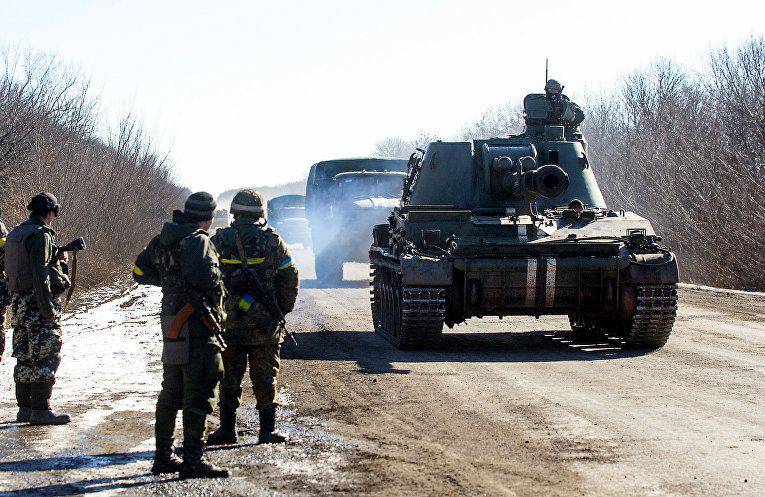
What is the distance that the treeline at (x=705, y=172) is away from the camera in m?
25.4

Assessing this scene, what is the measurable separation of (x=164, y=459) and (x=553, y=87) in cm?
1063

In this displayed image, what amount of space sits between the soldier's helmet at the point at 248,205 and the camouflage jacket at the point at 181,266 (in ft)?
2.71

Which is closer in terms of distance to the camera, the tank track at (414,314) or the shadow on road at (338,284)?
the tank track at (414,314)

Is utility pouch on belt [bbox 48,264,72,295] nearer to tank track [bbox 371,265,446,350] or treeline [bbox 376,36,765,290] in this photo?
tank track [bbox 371,265,446,350]

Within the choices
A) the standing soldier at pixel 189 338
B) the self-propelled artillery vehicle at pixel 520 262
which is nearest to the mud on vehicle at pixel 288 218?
the self-propelled artillery vehicle at pixel 520 262

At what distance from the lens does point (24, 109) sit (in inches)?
912

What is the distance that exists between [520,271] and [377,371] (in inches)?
90.6

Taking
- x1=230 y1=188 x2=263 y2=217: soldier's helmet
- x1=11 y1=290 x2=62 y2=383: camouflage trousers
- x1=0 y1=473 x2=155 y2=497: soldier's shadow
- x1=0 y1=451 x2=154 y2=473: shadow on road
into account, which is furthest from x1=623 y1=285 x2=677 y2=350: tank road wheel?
x1=0 y1=473 x2=155 y2=497: soldier's shadow

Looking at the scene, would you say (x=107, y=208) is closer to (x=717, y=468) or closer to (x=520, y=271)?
(x=520, y=271)

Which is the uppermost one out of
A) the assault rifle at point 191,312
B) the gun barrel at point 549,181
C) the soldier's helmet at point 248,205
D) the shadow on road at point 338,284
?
the gun barrel at point 549,181

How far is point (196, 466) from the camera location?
6.84m

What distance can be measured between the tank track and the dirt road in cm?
22

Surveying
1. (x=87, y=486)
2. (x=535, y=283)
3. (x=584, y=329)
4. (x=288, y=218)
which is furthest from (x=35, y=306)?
(x=288, y=218)

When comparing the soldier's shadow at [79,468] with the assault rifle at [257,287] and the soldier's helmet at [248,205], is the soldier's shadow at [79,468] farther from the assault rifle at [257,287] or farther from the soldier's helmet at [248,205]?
the soldier's helmet at [248,205]
